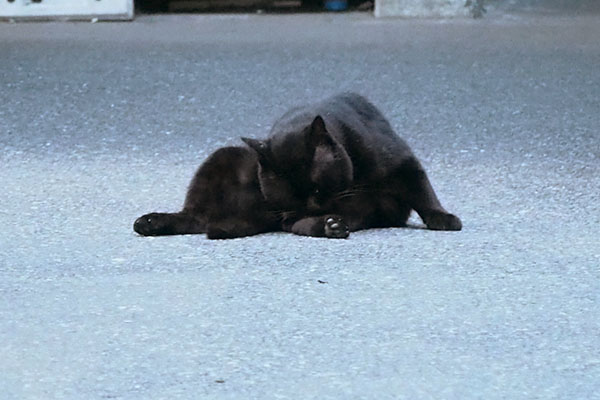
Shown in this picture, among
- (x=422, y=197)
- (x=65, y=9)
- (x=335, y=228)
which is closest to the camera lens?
(x=335, y=228)

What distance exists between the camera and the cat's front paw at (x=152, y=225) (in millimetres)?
4379

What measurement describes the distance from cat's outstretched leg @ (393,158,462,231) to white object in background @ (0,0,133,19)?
324 inches

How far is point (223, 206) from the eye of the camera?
436 centimetres

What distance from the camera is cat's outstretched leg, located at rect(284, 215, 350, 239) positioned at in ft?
13.7

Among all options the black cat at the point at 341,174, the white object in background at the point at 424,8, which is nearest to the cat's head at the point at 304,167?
the black cat at the point at 341,174

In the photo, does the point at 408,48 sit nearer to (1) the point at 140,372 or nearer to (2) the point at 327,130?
(2) the point at 327,130

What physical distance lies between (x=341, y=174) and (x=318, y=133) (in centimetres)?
16

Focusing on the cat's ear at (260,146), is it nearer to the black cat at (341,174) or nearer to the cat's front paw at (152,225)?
the black cat at (341,174)

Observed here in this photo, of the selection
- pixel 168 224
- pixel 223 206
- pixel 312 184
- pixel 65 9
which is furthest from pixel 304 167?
pixel 65 9

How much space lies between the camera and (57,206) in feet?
16.2

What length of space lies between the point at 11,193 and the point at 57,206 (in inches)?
13.2

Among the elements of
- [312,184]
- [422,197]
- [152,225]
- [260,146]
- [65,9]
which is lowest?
[65,9]

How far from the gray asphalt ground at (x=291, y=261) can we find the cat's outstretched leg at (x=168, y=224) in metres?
0.05

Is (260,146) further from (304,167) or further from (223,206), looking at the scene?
(223,206)
